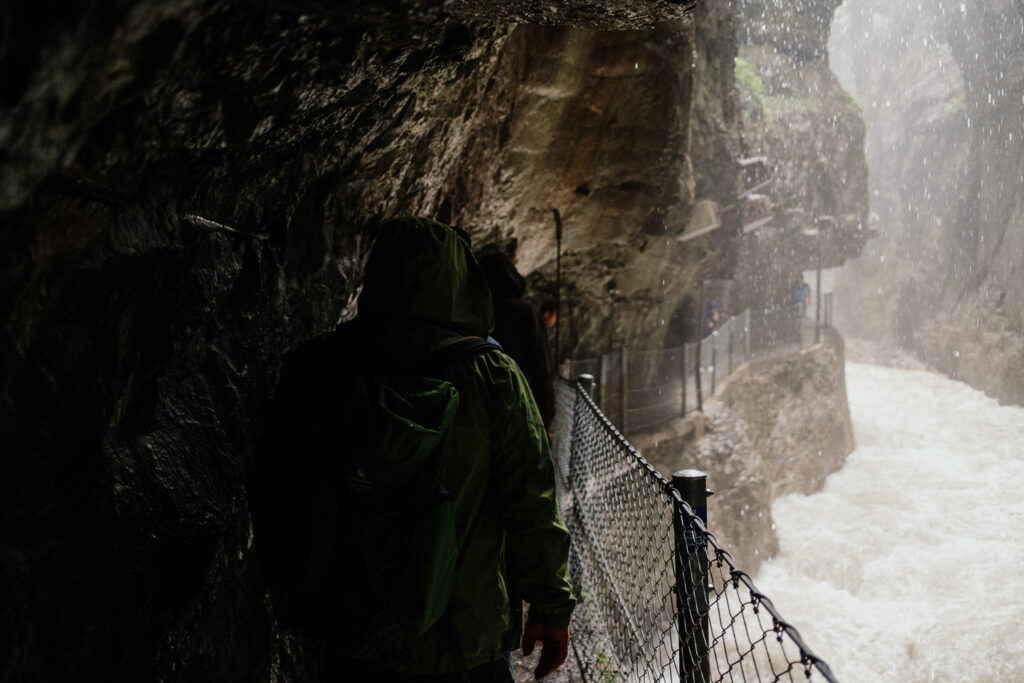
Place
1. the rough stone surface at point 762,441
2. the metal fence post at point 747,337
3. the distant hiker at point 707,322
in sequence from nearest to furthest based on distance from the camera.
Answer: the rough stone surface at point 762,441, the metal fence post at point 747,337, the distant hiker at point 707,322

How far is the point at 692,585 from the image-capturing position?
2.07 metres

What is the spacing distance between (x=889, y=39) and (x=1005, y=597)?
177 ft

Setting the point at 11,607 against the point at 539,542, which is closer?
the point at 11,607

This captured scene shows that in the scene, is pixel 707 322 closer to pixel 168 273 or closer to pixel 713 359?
pixel 713 359

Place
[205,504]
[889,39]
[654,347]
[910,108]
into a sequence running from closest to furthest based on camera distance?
[205,504] < [654,347] < [910,108] < [889,39]

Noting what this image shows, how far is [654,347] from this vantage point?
15391 mm

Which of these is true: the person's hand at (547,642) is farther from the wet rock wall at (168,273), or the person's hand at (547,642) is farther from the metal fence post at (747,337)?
the metal fence post at (747,337)

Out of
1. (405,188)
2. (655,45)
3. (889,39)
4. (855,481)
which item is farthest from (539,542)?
(889,39)

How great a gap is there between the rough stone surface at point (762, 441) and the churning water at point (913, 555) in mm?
749

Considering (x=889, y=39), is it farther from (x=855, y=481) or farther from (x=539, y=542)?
(x=539, y=542)

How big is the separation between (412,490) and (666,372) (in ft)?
40.2

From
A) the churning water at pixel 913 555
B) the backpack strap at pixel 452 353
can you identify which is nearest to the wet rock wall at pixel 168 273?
the backpack strap at pixel 452 353

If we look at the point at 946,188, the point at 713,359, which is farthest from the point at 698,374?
the point at 946,188

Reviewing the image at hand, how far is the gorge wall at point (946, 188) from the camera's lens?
33.7 m
